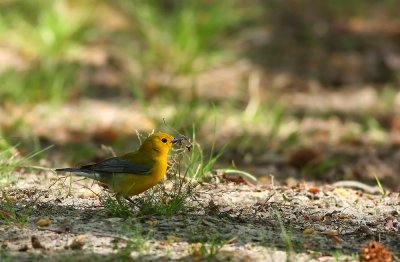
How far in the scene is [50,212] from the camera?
5.00 meters

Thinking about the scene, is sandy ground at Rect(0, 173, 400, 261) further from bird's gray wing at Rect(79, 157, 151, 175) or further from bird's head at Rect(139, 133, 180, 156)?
bird's head at Rect(139, 133, 180, 156)

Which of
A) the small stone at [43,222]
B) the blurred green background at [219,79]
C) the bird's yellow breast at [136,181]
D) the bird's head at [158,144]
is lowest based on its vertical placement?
the small stone at [43,222]

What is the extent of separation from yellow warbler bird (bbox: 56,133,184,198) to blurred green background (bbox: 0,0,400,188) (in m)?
2.10

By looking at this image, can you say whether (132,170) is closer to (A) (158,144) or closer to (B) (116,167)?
(B) (116,167)

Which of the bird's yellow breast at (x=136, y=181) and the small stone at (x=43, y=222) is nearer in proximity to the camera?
the small stone at (x=43, y=222)

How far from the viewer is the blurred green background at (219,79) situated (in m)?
8.15

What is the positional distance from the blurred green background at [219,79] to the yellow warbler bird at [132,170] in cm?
Result: 210

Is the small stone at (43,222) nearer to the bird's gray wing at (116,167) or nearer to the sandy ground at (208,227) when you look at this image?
the sandy ground at (208,227)

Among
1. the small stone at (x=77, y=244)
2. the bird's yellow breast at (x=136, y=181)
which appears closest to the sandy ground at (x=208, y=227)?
the small stone at (x=77, y=244)

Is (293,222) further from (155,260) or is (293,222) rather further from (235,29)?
(235,29)

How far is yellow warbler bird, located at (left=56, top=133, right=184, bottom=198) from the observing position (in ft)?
16.4

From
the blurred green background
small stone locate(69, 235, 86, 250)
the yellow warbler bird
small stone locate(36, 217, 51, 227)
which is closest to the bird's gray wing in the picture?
the yellow warbler bird

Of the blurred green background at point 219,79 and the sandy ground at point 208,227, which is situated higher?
the blurred green background at point 219,79

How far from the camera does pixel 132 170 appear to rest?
5023mm
